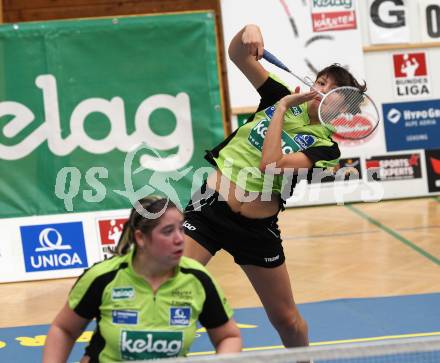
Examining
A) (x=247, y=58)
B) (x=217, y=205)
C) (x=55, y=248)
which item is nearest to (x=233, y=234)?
Result: (x=217, y=205)

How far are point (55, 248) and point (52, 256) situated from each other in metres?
0.08

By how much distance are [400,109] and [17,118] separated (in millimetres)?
5155

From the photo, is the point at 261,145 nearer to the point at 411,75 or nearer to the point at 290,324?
the point at 290,324

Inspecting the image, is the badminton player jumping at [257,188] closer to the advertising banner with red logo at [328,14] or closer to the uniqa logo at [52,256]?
the uniqa logo at [52,256]

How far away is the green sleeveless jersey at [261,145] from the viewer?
4.55m

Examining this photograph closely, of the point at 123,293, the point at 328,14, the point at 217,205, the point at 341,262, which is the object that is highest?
the point at 328,14

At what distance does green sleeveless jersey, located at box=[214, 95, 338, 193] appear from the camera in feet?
14.9

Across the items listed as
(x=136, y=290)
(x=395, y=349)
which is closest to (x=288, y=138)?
(x=136, y=290)

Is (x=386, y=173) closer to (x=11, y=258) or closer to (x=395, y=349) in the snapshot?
(x=11, y=258)

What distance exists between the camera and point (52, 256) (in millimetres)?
7961

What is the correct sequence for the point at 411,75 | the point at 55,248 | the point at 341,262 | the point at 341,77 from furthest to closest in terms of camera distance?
the point at 411,75 < the point at 341,262 < the point at 55,248 < the point at 341,77

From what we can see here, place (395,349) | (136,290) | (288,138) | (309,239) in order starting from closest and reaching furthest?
(395,349), (136,290), (288,138), (309,239)

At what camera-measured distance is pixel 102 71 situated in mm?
8062

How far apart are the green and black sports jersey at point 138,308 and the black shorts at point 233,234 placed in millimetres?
1162
